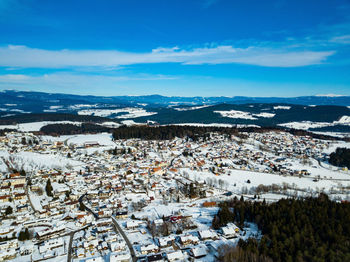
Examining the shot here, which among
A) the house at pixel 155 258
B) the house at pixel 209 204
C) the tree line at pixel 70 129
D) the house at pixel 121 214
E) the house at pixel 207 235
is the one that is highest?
the tree line at pixel 70 129

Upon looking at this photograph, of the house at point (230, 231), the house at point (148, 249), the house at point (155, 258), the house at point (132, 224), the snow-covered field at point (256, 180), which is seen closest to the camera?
the house at point (155, 258)

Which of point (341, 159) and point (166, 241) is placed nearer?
point (166, 241)

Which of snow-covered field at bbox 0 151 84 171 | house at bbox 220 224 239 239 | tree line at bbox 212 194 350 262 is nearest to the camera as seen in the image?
tree line at bbox 212 194 350 262

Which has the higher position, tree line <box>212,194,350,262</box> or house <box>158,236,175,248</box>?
tree line <box>212,194,350,262</box>

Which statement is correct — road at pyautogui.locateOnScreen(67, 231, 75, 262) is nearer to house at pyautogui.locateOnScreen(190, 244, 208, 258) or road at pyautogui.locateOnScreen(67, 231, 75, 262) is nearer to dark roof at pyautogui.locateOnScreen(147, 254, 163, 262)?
dark roof at pyautogui.locateOnScreen(147, 254, 163, 262)

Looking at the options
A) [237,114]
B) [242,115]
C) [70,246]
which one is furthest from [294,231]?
[237,114]

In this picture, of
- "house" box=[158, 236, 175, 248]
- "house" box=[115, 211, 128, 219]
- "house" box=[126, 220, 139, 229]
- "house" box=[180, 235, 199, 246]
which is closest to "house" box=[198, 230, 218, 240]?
"house" box=[180, 235, 199, 246]

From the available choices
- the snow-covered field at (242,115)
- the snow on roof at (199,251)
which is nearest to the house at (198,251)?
the snow on roof at (199,251)

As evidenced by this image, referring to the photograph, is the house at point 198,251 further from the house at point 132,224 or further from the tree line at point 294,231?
the house at point 132,224

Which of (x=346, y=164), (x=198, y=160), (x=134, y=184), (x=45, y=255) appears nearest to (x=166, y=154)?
(x=198, y=160)

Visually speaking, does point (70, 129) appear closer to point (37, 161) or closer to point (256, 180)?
point (37, 161)
